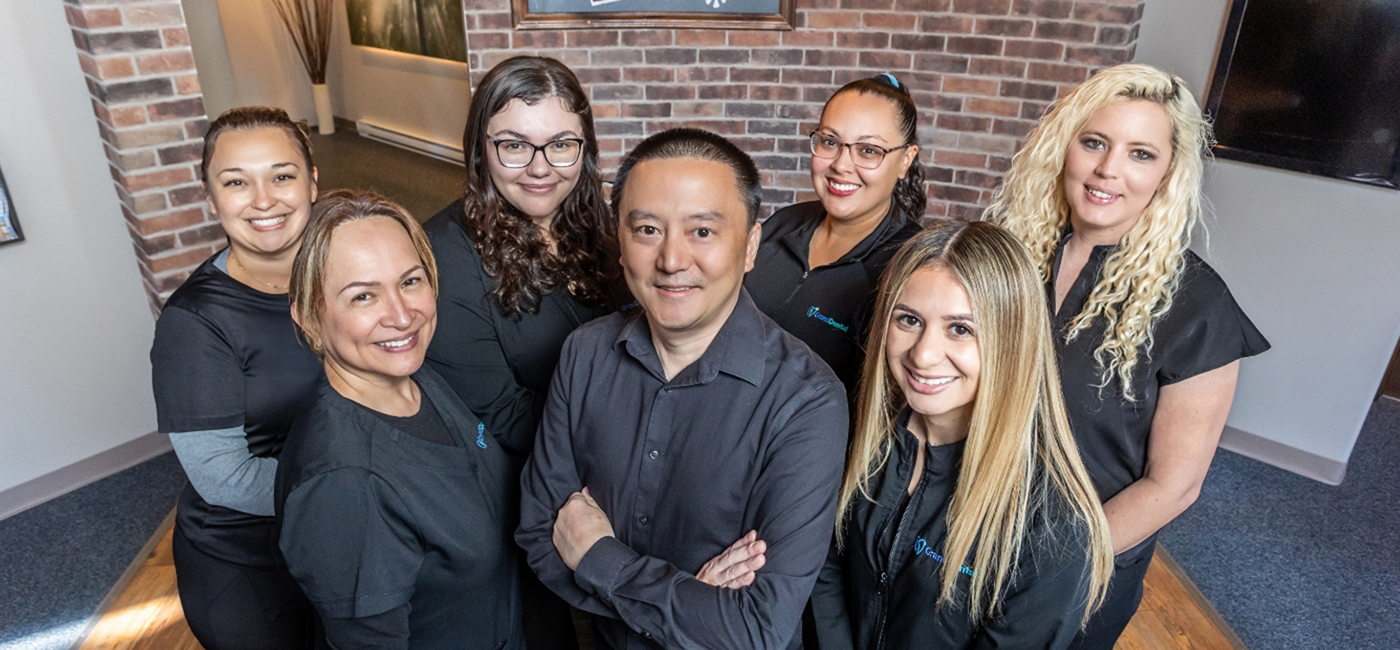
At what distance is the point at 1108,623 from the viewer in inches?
75.4

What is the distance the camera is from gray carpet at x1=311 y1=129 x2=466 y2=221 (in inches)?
281

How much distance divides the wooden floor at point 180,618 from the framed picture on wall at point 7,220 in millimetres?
1306

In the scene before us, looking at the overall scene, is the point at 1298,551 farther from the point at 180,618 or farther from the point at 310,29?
the point at 310,29

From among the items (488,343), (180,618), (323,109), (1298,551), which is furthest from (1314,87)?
(323,109)

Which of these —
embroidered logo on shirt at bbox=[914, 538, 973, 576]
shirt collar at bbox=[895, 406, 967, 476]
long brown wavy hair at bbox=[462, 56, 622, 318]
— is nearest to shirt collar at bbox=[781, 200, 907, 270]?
long brown wavy hair at bbox=[462, 56, 622, 318]

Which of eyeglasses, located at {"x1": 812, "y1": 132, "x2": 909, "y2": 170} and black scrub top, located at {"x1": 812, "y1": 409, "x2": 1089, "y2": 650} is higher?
eyeglasses, located at {"x1": 812, "y1": 132, "x2": 909, "y2": 170}

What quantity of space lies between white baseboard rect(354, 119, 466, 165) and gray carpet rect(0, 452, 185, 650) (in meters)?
4.84

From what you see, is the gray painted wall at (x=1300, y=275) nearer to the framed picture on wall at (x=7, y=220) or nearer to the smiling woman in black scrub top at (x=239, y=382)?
the smiling woman in black scrub top at (x=239, y=382)

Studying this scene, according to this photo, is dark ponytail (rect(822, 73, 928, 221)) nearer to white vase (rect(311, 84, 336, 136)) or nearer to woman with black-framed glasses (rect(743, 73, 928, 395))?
woman with black-framed glasses (rect(743, 73, 928, 395))

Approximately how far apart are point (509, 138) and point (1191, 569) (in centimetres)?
308

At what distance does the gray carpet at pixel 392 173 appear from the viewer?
23.4 ft

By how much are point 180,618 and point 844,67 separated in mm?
3659

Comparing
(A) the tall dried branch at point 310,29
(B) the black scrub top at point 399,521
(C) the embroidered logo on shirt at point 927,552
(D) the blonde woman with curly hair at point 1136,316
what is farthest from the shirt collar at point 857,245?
(A) the tall dried branch at point 310,29

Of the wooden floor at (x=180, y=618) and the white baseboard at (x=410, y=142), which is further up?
the white baseboard at (x=410, y=142)
